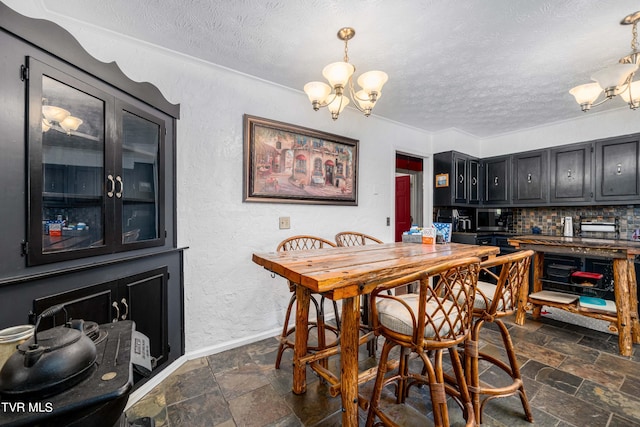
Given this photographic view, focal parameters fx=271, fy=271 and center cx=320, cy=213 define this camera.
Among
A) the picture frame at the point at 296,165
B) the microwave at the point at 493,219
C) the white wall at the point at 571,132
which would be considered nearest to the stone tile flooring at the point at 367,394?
the picture frame at the point at 296,165

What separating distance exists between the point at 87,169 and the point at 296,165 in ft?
5.62

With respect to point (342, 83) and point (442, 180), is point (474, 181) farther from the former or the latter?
point (342, 83)

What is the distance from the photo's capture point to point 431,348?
1.23 metres

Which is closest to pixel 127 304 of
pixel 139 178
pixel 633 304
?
pixel 139 178

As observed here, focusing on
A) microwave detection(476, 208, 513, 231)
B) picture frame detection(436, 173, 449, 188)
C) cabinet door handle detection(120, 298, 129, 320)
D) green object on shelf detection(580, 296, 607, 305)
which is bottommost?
green object on shelf detection(580, 296, 607, 305)

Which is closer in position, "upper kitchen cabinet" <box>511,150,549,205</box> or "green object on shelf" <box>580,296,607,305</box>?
"green object on shelf" <box>580,296,607,305</box>

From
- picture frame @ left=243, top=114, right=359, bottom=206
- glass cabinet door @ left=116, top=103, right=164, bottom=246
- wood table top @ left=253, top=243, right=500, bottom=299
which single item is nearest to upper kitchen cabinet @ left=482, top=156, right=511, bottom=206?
picture frame @ left=243, top=114, right=359, bottom=206

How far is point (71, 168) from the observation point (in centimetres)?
146

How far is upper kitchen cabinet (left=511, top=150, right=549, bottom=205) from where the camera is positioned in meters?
4.00

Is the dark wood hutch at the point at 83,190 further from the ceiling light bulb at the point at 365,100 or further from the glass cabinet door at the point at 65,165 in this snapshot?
the ceiling light bulb at the point at 365,100

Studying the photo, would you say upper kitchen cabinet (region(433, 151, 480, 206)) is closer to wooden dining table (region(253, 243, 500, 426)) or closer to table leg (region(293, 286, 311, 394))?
wooden dining table (region(253, 243, 500, 426))

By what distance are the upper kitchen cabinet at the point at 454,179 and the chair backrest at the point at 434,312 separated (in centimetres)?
307

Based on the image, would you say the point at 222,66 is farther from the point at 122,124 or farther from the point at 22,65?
the point at 22,65

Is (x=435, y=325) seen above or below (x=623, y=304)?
above
